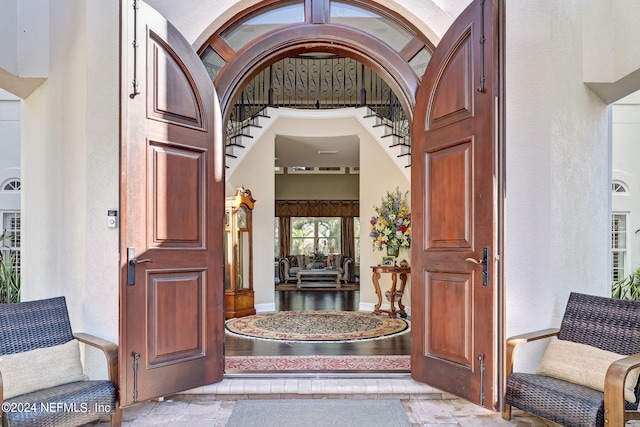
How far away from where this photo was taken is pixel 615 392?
232cm

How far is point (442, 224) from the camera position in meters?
3.29

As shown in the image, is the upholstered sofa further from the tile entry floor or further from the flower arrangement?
the tile entry floor

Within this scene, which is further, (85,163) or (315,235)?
(315,235)

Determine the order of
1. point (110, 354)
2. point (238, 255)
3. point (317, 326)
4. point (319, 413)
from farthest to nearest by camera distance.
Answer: point (238, 255) → point (317, 326) → point (319, 413) → point (110, 354)

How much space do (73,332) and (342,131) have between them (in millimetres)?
5262

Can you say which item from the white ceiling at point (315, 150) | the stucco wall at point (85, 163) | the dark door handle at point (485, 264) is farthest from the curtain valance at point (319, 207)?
the dark door handle at point (485, 264)

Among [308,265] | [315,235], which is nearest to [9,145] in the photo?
[308,265]

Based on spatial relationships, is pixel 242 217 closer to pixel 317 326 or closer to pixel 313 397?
pixel 317 326

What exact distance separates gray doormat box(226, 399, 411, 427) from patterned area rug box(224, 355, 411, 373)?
1.99 feet

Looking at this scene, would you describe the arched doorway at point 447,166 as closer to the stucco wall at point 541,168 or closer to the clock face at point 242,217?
the stucco wall at point 541,168

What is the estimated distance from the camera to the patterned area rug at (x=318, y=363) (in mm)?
3955

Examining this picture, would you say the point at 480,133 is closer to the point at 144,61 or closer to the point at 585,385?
the point at 585,385

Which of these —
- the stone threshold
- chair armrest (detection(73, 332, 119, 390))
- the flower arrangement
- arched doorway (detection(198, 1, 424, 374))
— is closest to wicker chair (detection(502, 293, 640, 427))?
the stone threshold

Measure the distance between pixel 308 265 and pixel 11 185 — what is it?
7.75 meters
